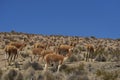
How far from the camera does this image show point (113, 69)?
2478 centimetres

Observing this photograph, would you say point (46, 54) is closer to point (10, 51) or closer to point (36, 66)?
point (36, 66)

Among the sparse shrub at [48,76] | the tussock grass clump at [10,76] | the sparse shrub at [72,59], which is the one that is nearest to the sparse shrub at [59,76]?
the sparse shrub at [48,76]

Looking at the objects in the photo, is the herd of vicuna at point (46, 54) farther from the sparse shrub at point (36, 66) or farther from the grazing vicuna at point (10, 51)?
the sparse shrub at point (36, 66)

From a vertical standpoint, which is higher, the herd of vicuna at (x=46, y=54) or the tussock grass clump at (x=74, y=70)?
the herd of vicuna at (x=46, y=54)

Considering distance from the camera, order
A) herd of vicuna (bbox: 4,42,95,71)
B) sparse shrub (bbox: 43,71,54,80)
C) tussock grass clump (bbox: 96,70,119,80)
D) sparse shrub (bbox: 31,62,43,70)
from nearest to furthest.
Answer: sparse shrub (bbox: 43,71,54,80) → tussock grass clump (bbox: 96,70,119,80) → sparse shrub (bbox: 31,62,43,70) → herd of vicuna (bbox: 4,42,95,71)

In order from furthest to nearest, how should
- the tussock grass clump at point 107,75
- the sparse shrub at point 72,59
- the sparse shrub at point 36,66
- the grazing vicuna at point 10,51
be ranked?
1. the sparse shrub at point 72,59
2. the grazing vicuna at point 10,51
3. the sparse shrub at point 36,66
4. the tussock grass clump at point 107,75

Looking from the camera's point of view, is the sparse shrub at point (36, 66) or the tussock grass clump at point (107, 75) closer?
the tussock grass clump at point (107, 75)

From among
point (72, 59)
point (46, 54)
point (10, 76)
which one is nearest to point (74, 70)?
point (46, 54)

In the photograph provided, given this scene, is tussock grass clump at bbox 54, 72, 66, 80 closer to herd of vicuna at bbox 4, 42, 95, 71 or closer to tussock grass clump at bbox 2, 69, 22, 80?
tussock grass clump at bbox 2, 69, 22, 80

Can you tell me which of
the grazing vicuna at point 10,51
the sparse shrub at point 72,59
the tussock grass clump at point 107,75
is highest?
the grazing vicuna at point 10,51

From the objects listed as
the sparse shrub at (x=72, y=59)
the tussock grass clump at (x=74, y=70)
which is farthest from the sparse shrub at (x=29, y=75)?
the sparse shrub at (x=72, y=59)

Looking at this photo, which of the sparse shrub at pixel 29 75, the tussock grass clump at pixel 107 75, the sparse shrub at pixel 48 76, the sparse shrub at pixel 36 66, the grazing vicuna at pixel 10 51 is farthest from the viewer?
the grazing vicuna at pixel 10 51

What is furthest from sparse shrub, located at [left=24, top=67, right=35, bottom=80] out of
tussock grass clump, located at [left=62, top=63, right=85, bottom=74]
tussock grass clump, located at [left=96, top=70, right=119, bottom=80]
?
tussock grass clump, located at [left=96, top=70, right=119, bottom=80]

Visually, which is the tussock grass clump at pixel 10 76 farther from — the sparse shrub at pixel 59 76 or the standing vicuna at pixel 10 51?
the standing vicuna at pixel 10 51
